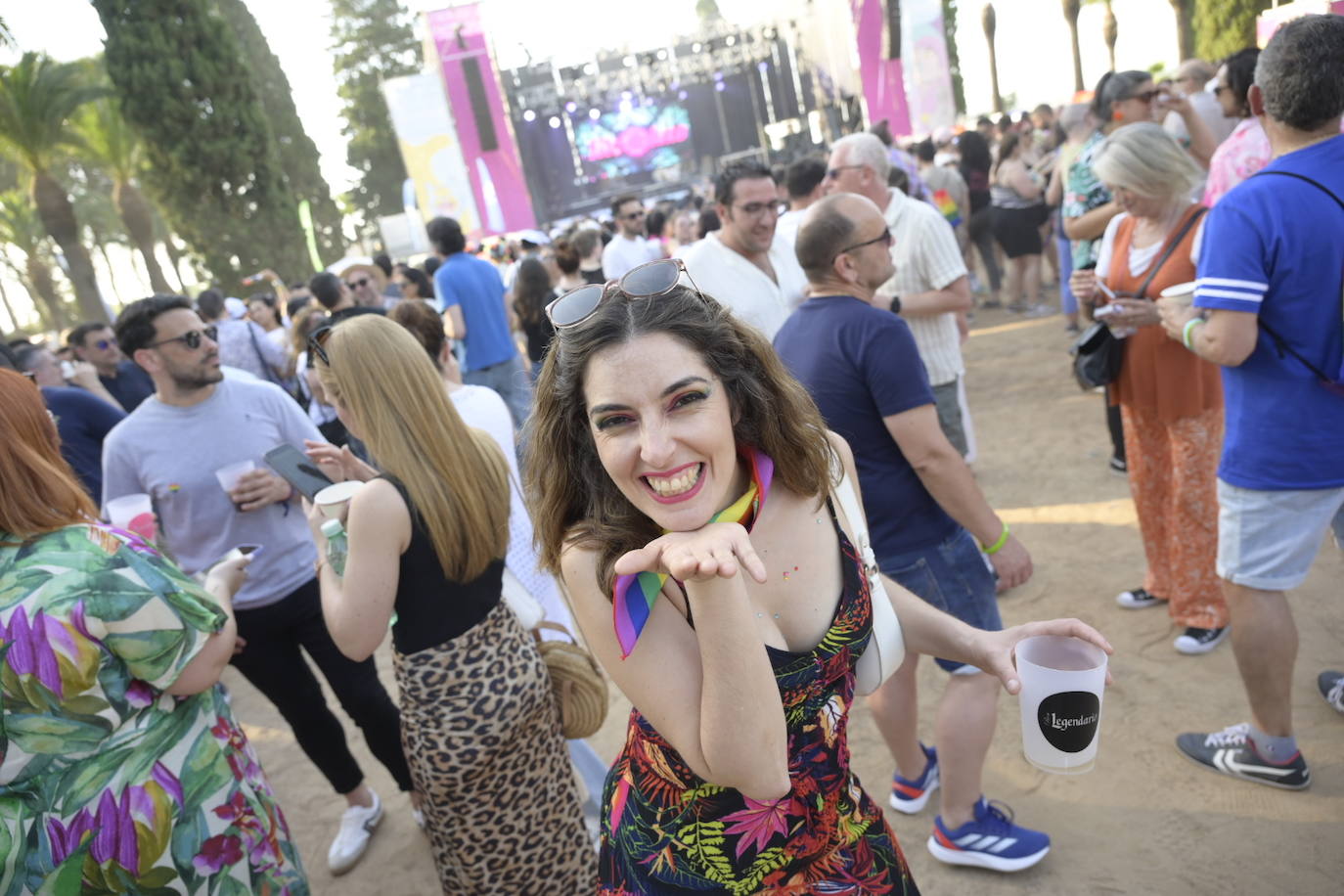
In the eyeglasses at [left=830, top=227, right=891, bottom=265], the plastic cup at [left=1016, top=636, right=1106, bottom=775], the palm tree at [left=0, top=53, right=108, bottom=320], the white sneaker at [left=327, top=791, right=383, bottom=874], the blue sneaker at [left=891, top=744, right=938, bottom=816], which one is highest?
the palm tree at [left=0, top=53, right=108, bottom=320]

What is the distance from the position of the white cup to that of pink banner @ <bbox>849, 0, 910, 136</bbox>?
66.5 feet

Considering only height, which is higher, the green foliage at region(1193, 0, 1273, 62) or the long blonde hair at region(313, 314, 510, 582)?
the green foliage at region(1193, 0, 1273, 62)

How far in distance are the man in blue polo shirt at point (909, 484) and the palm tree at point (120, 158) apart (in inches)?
1013

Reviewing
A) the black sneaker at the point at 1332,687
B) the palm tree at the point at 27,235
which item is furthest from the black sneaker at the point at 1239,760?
the palm tree at the point at 27,235

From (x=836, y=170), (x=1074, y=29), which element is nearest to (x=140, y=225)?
(x=836, y=170)

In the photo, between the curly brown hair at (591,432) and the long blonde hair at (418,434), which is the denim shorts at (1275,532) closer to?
the curly brown hair at (591,432)

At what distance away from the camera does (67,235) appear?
66.2 ft

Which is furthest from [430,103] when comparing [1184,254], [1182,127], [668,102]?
[1184,254]

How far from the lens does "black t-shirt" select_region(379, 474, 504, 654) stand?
7.25 feet

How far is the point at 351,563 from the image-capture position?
6.96 feet

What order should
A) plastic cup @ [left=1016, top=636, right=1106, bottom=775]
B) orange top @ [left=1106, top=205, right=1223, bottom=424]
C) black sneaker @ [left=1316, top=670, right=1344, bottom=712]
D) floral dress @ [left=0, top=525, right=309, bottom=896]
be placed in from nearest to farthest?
plastic cup @ [left=1016, top=636, right=1106, bottom=775], floral dress @ [left=0, top=525, right=309, bottom=896], black sneaker @ [left=1316, top=670, right=1344, bottom=712], orange top @ [left=1106, top=205, right=1223, bottom=424]

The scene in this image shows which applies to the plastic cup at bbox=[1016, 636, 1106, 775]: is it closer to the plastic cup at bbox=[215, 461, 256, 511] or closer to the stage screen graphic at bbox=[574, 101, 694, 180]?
the plastic cup at bbox=[215, 461, 256, 511]

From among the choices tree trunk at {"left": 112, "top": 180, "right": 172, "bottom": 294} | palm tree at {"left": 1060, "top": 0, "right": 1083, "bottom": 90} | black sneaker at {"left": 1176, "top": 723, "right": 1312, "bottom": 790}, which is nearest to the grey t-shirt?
black sneaker at {"left": 1176, "top": 723, "right": 1312, "bottom": 790}

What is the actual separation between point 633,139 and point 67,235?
23063 mm
